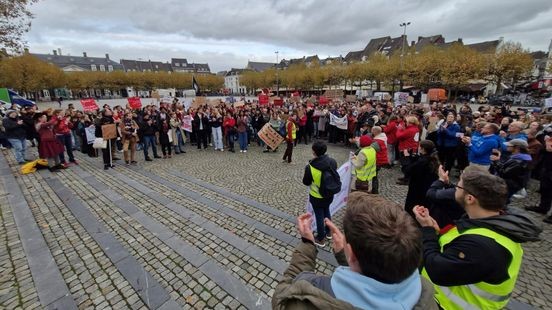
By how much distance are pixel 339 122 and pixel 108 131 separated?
992cm

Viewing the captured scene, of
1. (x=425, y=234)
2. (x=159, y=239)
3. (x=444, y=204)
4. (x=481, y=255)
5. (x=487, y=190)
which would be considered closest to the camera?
(x=481, y=255)

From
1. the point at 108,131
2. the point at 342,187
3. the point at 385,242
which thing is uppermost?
the point at 385,242

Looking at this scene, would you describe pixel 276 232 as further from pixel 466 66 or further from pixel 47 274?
pixel 466 66

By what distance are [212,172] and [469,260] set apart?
26.2 feet

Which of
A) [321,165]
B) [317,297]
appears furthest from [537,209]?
[317,297]

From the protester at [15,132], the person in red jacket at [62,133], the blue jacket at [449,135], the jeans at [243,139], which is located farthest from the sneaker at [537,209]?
the protester at [15,132]

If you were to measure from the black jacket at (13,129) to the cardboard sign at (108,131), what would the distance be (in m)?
3.53

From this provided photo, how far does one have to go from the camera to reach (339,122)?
1244 cm

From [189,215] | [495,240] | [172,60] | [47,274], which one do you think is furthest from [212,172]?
[172,60]

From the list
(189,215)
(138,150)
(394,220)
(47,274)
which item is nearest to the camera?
(394,220)

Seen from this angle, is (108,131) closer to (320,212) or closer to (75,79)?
(320,212)

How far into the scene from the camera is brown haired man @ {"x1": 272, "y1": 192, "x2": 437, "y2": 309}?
3.58 feet

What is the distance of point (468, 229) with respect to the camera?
173cm

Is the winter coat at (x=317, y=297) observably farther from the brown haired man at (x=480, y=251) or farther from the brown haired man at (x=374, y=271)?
the brown haired man at (x=480, y=251)
